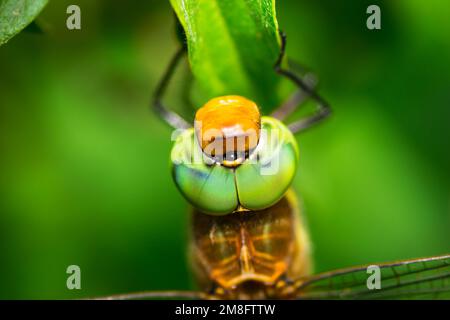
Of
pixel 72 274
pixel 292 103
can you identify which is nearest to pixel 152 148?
pixel 72 274

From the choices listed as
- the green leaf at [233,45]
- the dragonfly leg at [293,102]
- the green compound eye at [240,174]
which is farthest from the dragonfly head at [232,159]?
the dragonfly leg at [293,102]

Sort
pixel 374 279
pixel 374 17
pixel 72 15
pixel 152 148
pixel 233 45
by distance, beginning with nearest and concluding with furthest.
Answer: pixel 233 45, pixel 374 279, pixel 72 15, pixel 374 17, pixel 152 148

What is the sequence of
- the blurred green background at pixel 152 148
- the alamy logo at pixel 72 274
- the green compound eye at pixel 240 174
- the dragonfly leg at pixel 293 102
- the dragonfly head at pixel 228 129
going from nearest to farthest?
the dragonfly head at pixel 228 129 → the green compound eye at pixel 240 174 → the dragonfly leg at pixel 293 102 → the blurred green background at pixel 152 148 → the alamy logo at pixel 72 274

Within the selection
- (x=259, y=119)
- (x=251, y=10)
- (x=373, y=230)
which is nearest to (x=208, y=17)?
(x=251, y=10)

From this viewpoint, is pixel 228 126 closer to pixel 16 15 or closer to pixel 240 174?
pixel 240 174

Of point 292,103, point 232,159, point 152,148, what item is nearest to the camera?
point 232,159

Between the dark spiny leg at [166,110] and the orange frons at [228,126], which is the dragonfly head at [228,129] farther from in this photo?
the dark spiny leg at [166,110]

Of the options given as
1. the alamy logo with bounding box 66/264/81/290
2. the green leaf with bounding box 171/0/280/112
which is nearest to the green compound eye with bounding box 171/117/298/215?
the green leaf with bounding box 171/0/280/112
